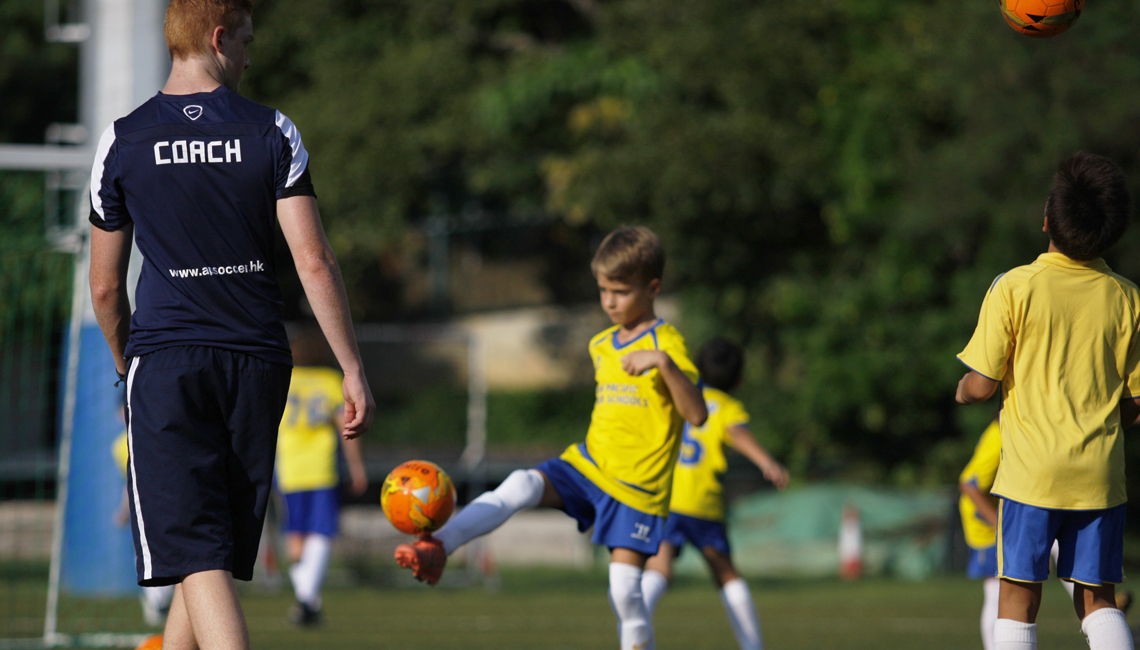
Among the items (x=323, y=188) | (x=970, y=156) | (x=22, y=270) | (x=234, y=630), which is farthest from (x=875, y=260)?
(x=234, y=630)

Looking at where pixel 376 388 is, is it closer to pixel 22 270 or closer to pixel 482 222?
pixel 482 222

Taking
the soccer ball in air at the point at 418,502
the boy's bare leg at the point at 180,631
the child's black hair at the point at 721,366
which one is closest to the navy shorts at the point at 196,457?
the boy's bare leg at the point at 180,631

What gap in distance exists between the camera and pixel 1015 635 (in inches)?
164

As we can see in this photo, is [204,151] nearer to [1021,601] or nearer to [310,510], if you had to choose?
[1021,601]

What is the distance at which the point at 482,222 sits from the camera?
26.5 metres

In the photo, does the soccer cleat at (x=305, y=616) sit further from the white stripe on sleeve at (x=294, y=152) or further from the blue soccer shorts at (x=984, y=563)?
the white stripe on sleeve at (x=294, y=152)

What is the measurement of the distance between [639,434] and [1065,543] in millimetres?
1657

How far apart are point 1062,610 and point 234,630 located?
8.67m

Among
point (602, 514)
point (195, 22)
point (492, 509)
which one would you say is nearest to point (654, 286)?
point (602, 514)

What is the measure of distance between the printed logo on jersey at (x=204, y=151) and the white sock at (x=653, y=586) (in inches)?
137

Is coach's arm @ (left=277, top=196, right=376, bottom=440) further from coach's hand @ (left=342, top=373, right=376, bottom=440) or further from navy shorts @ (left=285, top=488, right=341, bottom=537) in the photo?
navy shorts @ (left=285, top=488, right=341, bottom=537)

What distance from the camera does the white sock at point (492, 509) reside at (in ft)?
15.3

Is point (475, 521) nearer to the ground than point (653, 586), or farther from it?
farther from it

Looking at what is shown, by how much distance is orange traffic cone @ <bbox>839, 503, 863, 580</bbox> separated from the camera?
14938mm
